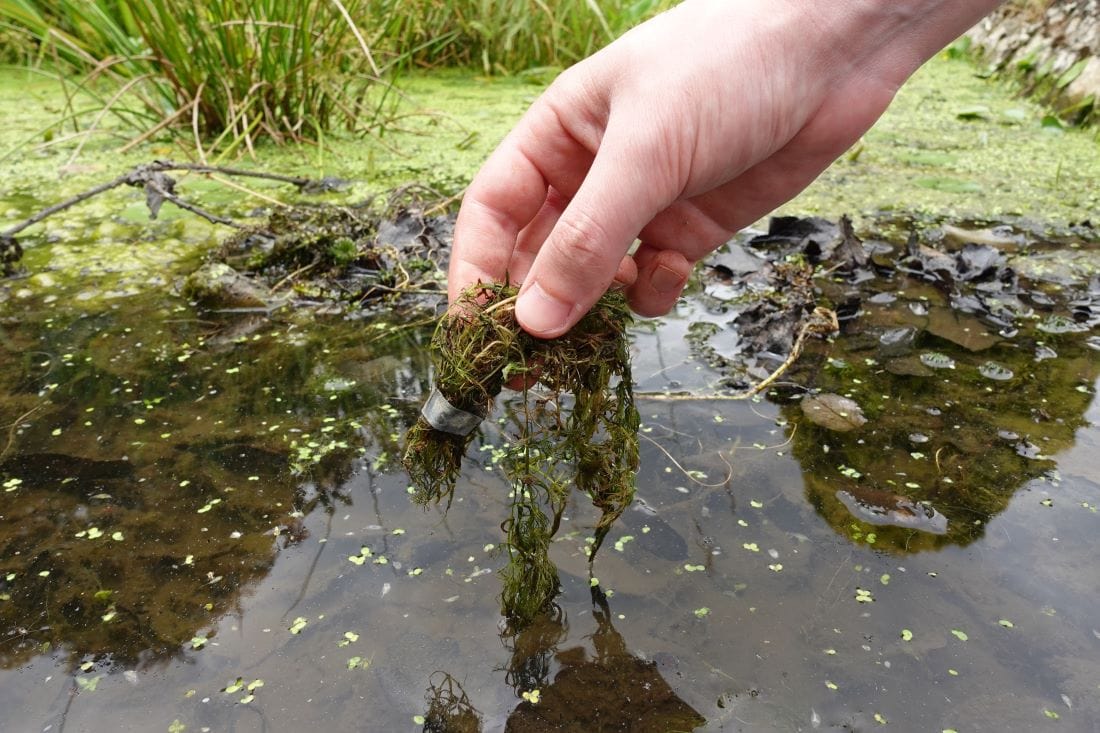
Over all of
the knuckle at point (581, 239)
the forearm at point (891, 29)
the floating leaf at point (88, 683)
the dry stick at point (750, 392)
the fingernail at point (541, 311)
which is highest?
the forearm at point (891, 29)

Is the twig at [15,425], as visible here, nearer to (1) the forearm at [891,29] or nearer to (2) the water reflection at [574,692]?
(2) the water reflection at [574,692]

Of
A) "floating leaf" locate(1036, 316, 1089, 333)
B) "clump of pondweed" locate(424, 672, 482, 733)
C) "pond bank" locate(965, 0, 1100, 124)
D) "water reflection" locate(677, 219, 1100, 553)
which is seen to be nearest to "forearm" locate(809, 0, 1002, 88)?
"water reflection" locate(677, 219, 1100, 553)

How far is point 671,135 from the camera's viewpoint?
4.06 ft

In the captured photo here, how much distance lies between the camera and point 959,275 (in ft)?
9.37

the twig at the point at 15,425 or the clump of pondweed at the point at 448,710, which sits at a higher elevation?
the clump of pondweed at the point at 448,710

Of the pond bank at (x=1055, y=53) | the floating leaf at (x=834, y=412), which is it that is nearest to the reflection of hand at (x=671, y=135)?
the floating leaf at (x=834, y=412)

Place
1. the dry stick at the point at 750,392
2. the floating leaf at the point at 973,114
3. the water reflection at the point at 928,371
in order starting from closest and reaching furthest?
the water reflection at the point at 928,371 → the dry stick at the point at 750,392 → the floating leaf at the point at 973,114

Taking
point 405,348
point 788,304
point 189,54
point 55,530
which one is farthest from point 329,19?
point 55,530

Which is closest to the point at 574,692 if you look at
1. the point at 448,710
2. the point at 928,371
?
the point at 448,710

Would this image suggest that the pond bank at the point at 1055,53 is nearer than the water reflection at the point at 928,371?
No

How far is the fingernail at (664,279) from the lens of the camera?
1600mm

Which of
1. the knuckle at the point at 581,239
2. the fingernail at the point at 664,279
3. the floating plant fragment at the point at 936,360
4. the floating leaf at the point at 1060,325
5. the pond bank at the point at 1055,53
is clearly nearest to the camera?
the knuckle at the point at 581,239

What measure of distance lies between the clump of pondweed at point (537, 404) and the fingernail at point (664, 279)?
5.7 inches

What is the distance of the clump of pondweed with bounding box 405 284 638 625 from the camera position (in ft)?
4.54
